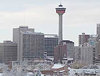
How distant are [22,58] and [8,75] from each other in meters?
104

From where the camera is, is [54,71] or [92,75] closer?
[92,75]

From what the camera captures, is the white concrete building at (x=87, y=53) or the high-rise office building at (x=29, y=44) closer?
the white concrete building at (x=87, y=53)

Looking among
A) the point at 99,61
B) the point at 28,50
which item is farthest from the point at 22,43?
the point at 99,61

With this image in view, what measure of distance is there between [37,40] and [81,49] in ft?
39.3

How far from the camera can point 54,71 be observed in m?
125

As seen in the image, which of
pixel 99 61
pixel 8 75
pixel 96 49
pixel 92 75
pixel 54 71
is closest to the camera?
pixel 8 75

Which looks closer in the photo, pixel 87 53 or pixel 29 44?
pixel 87 53

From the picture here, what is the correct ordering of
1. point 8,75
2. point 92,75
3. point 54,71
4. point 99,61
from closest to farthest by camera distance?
point 8,75 → point 92,75 → point 54,71 → point 99,61

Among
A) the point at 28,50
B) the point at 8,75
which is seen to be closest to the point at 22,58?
the point at 28,50

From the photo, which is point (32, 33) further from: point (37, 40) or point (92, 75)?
point (92, 75)

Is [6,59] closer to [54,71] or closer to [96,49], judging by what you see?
[96,49]

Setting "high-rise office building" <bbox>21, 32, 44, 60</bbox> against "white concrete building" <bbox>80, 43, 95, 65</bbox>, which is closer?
"white concrete building" <bbox>80, 43, 95, 65</bbox>

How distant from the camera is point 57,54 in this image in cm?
19675

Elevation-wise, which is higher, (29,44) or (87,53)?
(29,44)
